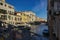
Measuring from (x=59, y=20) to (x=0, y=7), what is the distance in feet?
117

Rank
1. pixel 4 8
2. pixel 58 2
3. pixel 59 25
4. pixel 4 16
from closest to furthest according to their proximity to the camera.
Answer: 1. pixel 59 25
2. pixel 58 2
3. pixel 4 16
4. pixel 4 8

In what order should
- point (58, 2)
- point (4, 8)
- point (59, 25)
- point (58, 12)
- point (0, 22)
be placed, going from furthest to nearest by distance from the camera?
1. point (4, 8)
2. point (0, 22)
3. point (58, 2)
4. point (59, 25)
5. point (58, 12)

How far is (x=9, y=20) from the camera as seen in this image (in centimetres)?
4069

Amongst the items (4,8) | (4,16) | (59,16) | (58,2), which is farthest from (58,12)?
(4,8)

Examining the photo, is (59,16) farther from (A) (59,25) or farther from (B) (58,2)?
(B) (58,2)

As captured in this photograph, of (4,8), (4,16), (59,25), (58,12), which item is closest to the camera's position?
(58,12)

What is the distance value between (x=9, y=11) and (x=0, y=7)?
14.5 feet

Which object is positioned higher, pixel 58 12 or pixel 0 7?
pixel 0 7

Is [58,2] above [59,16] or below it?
above

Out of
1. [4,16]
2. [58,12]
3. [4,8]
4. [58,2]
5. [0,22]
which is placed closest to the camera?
[58,12]

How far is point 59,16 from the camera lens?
6.04 m

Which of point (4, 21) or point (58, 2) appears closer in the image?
point (58, 2)

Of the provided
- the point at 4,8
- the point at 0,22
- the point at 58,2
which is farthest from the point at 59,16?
the point at 4,8

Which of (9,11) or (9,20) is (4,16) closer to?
(9,20)
